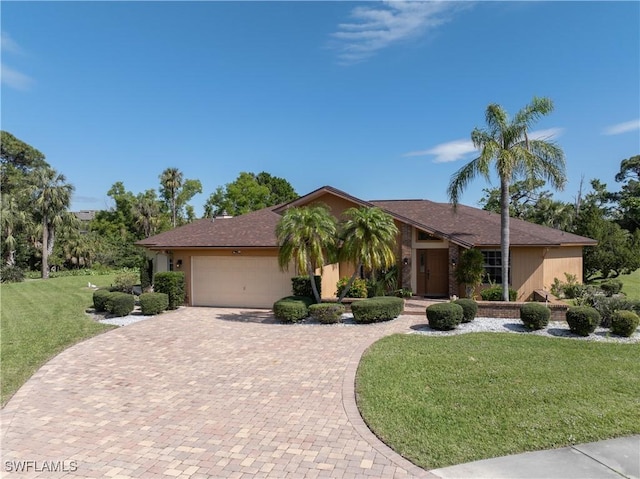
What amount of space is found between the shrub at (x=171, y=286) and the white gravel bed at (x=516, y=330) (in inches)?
403

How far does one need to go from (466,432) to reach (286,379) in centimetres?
389

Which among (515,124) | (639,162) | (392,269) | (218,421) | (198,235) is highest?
(639,162)

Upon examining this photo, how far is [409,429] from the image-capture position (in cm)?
602

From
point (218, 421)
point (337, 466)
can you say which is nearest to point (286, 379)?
point (218, 421)

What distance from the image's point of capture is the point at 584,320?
437 inches

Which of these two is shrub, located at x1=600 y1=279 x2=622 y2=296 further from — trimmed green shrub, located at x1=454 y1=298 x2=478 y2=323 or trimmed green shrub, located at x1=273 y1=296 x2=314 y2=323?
trimmed green shrub, located at x1=273 y1=296 x2=314 y2=323

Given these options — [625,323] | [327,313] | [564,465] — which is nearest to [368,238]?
[327,313]

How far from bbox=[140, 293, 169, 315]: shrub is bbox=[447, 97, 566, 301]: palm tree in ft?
44.1

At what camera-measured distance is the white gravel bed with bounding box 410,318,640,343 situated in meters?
11.1

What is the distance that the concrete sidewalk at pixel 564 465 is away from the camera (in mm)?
4766

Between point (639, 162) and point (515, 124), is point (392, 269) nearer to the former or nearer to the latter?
point (515, 124)

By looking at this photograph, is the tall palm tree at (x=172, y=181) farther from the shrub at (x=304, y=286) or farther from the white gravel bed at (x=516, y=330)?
the white gravel bed at (x=516, y=330)

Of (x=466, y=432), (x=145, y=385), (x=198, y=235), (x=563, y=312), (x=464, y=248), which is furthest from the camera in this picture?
(x=198, y=235)

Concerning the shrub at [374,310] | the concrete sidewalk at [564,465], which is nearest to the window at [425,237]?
the shrub at [374,310]
